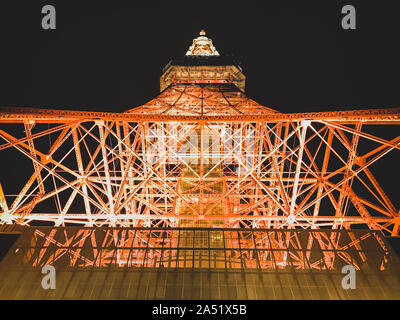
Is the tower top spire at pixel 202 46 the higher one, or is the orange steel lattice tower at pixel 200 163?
the tower top spire at pixel 202 46

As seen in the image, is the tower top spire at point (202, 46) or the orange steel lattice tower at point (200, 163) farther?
the tower top spire at point (202, 46)

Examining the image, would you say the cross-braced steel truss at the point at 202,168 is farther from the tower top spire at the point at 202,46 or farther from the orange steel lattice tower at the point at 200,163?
the tower top spire at the point at 202,46

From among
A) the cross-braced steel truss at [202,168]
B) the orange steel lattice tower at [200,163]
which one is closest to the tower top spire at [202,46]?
the orange steel lattice tower at [200,163]

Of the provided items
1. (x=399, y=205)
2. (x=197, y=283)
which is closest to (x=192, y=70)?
(x=197, y=283)

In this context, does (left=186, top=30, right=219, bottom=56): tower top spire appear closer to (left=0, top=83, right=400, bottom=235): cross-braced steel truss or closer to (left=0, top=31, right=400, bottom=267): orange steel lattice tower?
(left=0, top=31, right=400, bottom=267): orange steel lattice tower

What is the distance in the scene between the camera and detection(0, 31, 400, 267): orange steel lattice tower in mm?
12656

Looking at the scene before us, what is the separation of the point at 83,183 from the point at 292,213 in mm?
12647

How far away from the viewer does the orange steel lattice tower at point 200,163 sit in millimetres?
12656

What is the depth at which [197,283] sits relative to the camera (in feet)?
33.7

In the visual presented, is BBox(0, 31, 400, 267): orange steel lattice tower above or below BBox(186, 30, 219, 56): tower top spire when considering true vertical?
below

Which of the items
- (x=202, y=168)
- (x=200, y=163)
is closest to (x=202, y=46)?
(x=200, y=163)

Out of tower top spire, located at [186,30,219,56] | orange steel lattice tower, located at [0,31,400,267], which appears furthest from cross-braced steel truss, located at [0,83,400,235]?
tower top spire, located at [186,30,219,56]

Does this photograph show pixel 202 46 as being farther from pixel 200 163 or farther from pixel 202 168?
pixel 202 168

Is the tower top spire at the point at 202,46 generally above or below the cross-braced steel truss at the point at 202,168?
above
